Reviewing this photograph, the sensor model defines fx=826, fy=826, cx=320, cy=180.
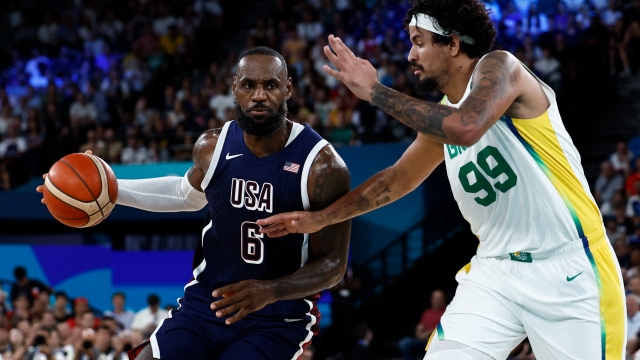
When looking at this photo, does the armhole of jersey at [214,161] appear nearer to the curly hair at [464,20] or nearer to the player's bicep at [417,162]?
the player's bicep at [417,162]

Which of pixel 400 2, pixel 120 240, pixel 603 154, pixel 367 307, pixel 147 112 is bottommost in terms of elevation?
pixel 367 307

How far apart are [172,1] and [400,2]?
6.35 metres

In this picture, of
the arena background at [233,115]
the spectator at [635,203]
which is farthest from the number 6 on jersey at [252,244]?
the spectator at [635,203]

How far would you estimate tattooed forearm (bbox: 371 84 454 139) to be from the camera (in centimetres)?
371

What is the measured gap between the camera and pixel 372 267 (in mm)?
13938

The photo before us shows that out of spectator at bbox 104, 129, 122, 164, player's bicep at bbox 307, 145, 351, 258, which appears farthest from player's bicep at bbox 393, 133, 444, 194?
spectator at bbox 104, 129, 122, 164

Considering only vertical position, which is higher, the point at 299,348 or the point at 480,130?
the point at 480,130

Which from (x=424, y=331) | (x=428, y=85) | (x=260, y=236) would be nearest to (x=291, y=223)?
(x=260, y=236)

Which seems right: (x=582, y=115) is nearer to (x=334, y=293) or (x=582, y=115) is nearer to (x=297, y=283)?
(x=334, y=293)

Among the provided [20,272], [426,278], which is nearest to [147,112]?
[20,272]

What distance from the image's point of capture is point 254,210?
14.5 ft

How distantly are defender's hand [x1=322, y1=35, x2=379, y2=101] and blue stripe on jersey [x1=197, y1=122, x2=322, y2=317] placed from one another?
64 cm

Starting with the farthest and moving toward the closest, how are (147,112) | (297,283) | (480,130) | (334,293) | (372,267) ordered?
(147,112) < (372,267) < (334,293) < (297,283) < (480,130)

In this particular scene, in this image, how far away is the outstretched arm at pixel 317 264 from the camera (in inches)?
160
